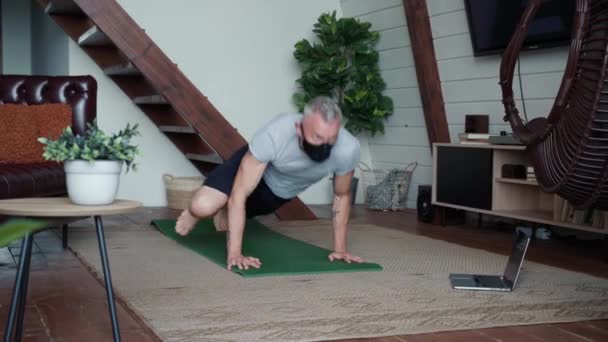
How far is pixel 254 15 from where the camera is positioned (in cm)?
607

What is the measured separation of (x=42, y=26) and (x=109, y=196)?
576cm

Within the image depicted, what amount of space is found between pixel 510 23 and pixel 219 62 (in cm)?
252

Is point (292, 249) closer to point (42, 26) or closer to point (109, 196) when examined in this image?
point (109, 196)

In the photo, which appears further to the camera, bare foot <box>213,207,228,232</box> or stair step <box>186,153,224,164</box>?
stair step <box>186,153,224,164</box>

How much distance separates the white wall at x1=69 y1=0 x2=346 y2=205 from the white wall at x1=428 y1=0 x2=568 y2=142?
1471mm

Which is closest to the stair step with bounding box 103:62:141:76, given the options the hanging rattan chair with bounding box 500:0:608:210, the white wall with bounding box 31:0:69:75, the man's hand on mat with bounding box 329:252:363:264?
the white wall with bounding box 31:0:69:75

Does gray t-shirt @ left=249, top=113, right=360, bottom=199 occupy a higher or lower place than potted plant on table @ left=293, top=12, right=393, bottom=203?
lower

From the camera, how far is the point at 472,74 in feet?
16.4

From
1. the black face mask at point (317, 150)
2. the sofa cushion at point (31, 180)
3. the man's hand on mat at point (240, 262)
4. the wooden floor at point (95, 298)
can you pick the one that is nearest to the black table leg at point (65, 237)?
the wooden floor at point (95, 298)

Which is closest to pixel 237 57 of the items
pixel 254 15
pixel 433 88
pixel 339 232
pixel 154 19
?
pixel 254 15

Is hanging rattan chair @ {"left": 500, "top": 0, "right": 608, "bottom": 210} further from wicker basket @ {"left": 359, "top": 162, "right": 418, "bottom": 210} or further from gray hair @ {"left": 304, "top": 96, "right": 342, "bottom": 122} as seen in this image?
wicker basket @ {"left": 359, "top": 162, "right": 418, "bottom": 210}

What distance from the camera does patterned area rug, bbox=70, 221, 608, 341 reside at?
85.0 inches

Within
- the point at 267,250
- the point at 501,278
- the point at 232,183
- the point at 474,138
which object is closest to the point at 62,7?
the point at 232,183

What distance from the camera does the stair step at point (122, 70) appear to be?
4750 millimetres
